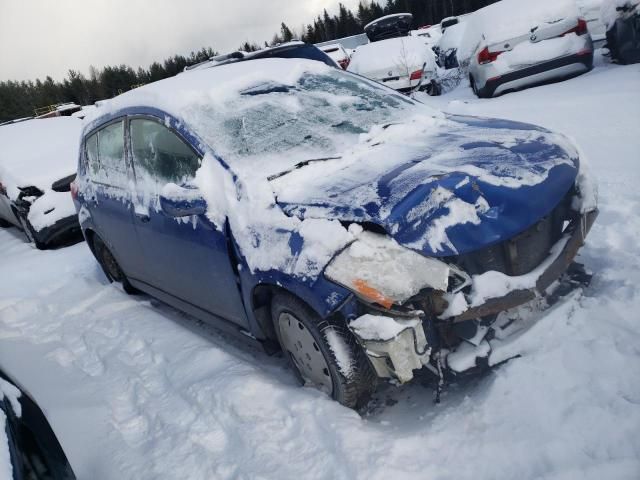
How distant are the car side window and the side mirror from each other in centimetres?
20

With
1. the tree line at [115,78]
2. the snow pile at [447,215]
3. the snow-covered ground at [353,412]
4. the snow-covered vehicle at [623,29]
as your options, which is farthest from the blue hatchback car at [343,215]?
the tree line at [115,78]

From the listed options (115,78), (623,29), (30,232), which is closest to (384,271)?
(30,232)

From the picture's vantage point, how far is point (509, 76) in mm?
7812

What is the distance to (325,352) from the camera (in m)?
2.47

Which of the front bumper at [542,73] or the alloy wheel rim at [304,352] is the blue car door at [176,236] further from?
the front bumper at [542,73]

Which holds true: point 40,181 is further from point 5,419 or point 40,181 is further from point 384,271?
point 384,271

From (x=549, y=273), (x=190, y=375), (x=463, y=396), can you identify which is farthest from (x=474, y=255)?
(x=190, y=375)

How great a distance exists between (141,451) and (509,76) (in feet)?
24.2

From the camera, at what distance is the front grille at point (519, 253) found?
2369 mm

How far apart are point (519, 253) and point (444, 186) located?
1.68ft

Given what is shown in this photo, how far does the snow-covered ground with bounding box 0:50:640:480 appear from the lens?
2137mm

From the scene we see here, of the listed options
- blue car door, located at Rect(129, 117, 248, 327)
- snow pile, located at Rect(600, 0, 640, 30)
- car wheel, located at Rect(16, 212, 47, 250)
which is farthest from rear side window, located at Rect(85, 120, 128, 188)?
snow pile, located at Rect(600, 0, 640, 30)

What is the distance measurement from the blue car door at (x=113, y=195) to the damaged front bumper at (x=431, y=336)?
7.82 feet

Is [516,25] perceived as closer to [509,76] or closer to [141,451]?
[509,76]
